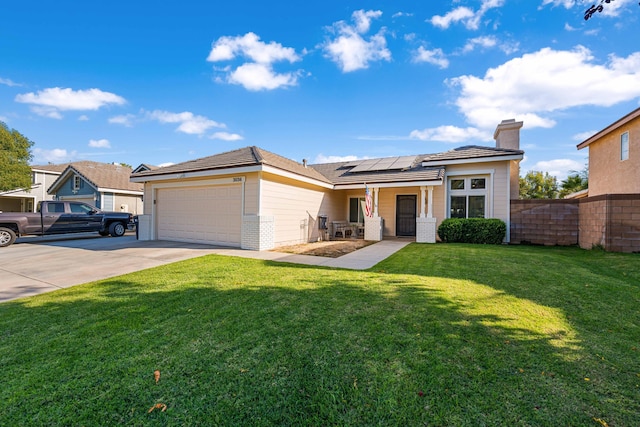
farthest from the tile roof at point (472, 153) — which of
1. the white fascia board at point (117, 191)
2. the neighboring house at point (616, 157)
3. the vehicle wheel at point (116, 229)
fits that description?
the white fascia board at point (117, 191)

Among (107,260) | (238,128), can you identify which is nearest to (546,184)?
(238,128)

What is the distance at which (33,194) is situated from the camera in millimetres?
24781

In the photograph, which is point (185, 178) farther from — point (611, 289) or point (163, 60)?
point (611, 289)

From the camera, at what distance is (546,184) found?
97.0 ft

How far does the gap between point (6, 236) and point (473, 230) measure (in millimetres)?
18689

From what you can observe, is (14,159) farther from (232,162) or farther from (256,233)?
(256,233)

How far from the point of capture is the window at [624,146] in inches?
457

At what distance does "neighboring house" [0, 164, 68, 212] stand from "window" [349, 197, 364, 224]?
88.3 ft

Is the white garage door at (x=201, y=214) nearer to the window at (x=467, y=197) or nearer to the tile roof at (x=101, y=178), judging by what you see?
the window at (x=467, y=197)

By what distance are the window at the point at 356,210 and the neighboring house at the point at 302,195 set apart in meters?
0.47

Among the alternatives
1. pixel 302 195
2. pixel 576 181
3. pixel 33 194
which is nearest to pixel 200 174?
pixel 302 195

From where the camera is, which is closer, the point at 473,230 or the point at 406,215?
the point at 473,230

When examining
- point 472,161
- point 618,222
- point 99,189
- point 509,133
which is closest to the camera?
point 618,222

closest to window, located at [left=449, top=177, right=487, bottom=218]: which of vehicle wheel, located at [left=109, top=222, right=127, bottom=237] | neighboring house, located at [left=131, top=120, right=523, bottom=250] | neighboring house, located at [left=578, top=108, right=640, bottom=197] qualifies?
neighboring house, located at [left=131, top=120, right=523, bottom=250]
